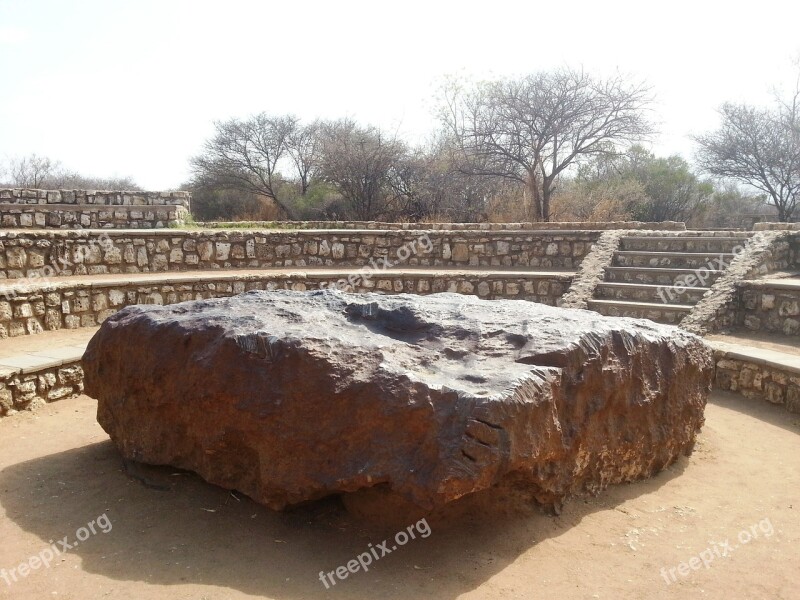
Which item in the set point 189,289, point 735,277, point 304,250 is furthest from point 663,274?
point 189,289

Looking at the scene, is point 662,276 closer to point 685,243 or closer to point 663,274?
point 663,274

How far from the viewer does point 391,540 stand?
2.92 m

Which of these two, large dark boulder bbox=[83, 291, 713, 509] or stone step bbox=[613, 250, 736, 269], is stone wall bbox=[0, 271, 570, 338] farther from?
large dark boulder bbox=[83, 291, 713, 509]

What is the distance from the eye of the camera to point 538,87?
52.9 feet

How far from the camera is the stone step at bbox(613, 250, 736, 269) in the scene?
8410mm

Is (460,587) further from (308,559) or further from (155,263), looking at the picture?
(155,263)

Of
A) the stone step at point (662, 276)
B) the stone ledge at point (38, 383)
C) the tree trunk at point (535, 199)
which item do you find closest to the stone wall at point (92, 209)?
the stone ledge at point (38, 383)

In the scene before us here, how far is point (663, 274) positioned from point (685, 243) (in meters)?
0.87

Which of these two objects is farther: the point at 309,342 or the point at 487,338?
the point at 487,338

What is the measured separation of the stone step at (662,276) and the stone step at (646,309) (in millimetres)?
722

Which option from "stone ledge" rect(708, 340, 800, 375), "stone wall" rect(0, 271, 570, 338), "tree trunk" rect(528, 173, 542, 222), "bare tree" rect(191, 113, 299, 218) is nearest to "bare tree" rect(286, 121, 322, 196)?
"bare tree" rect(191, 113, 299, 218)

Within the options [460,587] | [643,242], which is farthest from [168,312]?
[643,242]

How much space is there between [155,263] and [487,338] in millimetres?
7119

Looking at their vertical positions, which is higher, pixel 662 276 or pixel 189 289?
pixel 662 276
